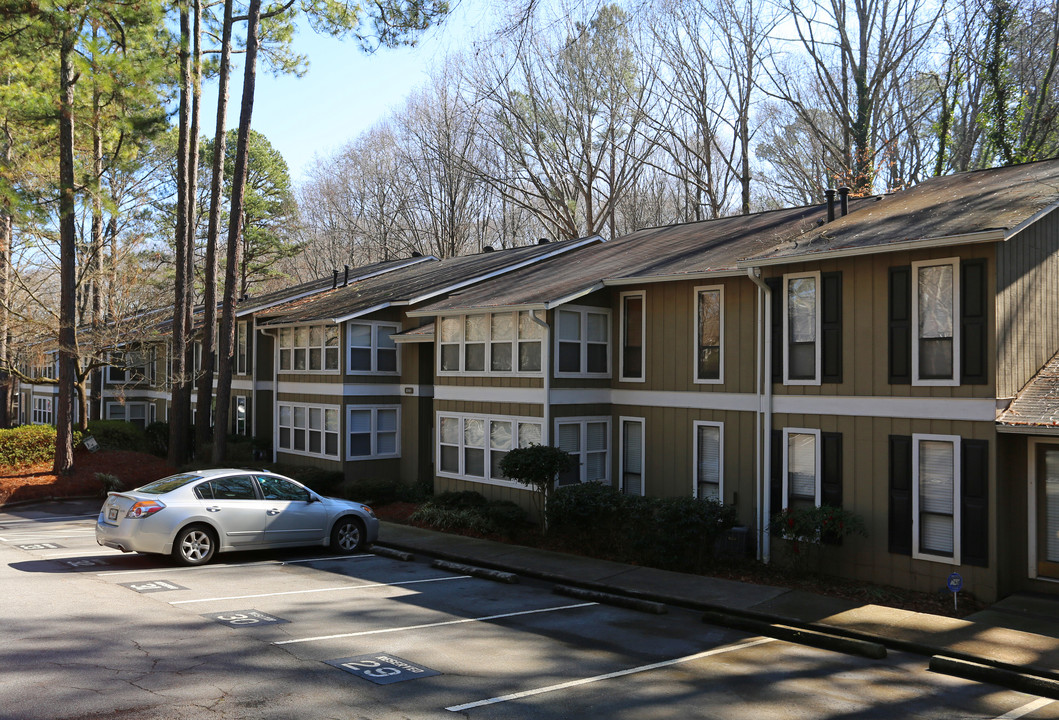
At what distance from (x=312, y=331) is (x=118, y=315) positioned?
7.24m

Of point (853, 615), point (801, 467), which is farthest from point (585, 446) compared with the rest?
point (853, 615)

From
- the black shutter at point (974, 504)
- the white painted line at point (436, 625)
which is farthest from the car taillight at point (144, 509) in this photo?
the black shutter at point (974, 504)

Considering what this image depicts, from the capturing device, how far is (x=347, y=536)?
1518cm

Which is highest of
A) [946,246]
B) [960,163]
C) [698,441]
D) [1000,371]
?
[960,163]

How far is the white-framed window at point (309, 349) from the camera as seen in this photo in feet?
78.7

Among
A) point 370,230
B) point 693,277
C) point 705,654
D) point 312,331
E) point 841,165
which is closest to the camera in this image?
point 705,654

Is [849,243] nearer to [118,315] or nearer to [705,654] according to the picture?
[705,654]

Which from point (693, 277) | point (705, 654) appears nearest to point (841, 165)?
point (693, 277)

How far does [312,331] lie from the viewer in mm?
25078

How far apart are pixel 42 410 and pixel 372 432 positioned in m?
29.5

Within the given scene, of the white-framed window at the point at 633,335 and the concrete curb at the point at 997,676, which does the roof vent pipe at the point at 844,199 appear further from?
the concrete curb at the point at 997,676

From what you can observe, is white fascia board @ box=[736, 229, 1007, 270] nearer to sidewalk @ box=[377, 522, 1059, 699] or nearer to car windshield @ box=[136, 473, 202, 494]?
sidewalk @ box=[377, 522, 1059, 699]

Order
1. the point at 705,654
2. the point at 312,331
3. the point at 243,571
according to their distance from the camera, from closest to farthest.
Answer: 1. the point at 705,654
2. the point at 243,571
3. the point at 312,331

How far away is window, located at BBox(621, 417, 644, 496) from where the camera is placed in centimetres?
1767
